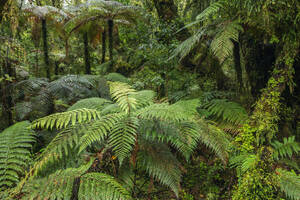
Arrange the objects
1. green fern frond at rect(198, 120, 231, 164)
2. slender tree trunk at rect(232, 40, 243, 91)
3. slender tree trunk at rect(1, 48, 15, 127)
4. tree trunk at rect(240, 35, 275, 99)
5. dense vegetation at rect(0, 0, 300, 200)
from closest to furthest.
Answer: dense vegetation at rect(0, 0, 300, 200) → green fern frond at rect(198, 120, 231, 164) → tree trunk at rect(240, 35, 275, 99) → slender tree trunk at rect(232, 40, 243, 91) → slender tree trunk at rect(1, 48, 15, 127)

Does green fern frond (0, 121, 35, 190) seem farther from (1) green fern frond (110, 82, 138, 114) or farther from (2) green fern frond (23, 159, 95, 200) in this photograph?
(1) green fern frond (110, 82, 138, 114)

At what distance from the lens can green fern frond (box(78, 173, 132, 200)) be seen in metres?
1.31

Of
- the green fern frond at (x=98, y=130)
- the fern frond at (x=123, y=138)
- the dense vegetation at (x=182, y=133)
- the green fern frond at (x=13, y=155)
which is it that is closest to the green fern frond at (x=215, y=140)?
the dense vegetation at (x=182, y=133)

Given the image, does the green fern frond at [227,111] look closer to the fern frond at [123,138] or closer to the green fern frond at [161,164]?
the green fern frond at [161,164]

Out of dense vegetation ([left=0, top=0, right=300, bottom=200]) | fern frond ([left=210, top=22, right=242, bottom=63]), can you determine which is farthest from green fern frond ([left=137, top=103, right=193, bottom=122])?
fern frond ([left=210, top=22, right=242, bottom=63])

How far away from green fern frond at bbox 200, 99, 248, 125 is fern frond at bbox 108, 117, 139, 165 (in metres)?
1.20

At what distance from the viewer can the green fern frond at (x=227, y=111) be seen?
2174 millimetres

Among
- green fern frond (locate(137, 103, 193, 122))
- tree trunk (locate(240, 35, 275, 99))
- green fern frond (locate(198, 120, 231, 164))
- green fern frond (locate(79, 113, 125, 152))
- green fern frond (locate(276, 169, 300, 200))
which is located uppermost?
tree trunk (locate(240, 35, 275, 99))

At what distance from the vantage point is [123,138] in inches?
61.5

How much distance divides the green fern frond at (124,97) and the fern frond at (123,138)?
110 mm

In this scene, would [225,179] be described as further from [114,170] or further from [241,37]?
[241,37]

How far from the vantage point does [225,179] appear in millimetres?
2008

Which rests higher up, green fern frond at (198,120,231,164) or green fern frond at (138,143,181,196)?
green fern frond at (198,120,231,164)

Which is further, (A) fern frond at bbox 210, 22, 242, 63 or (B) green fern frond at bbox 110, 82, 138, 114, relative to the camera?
(A) fern frond at bbox 210, 22, 242, 63
